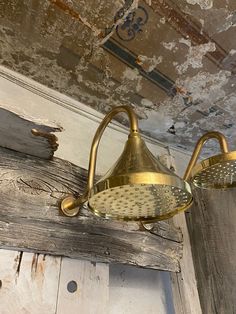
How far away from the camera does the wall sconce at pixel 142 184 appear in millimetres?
507

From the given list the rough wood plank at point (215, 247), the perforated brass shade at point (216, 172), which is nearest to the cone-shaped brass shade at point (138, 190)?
the perforated brass shade at point (216, 172)

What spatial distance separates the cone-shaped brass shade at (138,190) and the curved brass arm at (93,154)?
4 cm

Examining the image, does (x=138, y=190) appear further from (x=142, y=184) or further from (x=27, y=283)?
(x=27, y=283)

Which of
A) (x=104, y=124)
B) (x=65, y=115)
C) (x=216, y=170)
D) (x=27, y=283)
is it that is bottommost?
(x=27, y=283)

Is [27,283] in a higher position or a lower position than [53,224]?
lower

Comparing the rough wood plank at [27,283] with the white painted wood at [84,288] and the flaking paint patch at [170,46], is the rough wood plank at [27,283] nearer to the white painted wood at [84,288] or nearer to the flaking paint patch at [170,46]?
the white painted wood at [84,288]

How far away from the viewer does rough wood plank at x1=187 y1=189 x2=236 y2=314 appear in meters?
0.97

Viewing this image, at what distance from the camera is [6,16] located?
70 cm

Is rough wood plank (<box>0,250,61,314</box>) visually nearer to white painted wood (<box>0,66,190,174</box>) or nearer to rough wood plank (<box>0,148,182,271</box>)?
rough wood plank (<box>0,148,182,271</box>)

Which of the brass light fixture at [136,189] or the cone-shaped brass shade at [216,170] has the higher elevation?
the cone-shaped brass shade at [216,170]

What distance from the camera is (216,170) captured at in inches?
26.4

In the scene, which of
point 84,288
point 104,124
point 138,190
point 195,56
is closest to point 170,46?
point 195,56

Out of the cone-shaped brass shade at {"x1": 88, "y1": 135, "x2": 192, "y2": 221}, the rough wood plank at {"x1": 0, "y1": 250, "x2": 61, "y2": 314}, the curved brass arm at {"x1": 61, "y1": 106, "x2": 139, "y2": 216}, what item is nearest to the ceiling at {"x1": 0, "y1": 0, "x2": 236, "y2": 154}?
the curved brass arm at {"x1": 61, "y1": 106, "x2": 139, "y2": 216}

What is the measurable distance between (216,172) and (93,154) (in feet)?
0.91
